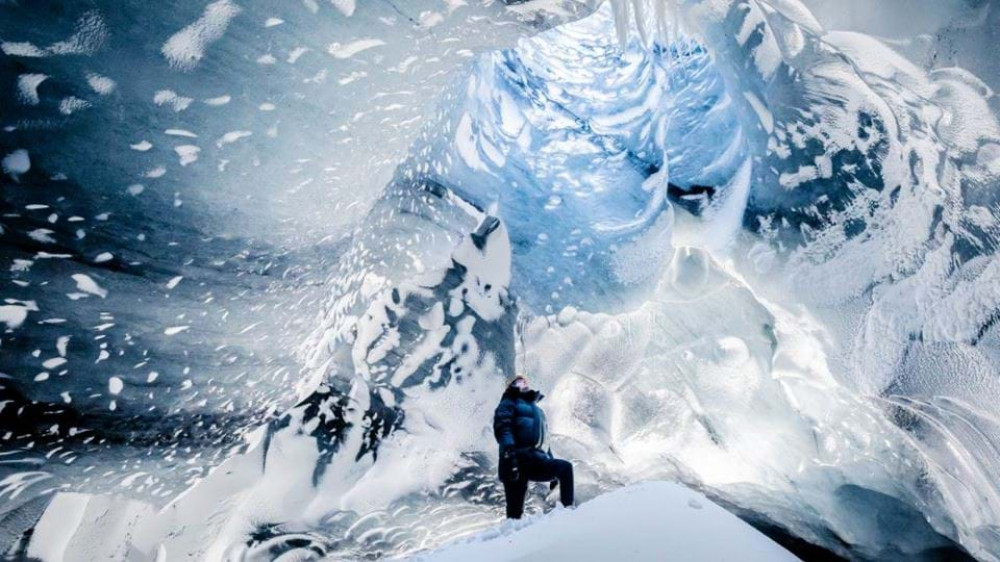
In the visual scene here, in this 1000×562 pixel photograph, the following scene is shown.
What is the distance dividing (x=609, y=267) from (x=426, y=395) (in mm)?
1318

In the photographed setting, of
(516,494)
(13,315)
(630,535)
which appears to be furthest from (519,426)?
(13,315)

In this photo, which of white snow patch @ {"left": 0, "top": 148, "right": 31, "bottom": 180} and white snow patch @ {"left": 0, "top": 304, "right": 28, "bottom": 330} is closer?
white snow patch @ {"left": 0, "top": 148, "right": 31, "bottom": 180}

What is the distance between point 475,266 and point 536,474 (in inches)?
43.9

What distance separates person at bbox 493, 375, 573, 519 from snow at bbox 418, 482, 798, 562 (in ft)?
0.85

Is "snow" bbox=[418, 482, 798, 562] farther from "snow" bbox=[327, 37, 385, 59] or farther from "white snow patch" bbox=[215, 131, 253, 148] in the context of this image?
"snow" bbox=[327, 37, 385, 59]

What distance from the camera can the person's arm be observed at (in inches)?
91.8

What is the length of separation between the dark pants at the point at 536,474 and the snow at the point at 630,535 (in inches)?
9.6

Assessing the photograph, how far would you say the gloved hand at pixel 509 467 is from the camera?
2.31 metres

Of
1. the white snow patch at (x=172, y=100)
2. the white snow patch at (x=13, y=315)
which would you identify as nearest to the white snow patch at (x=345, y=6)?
the white snow patch at (x=172, y=100)

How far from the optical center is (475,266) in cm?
257

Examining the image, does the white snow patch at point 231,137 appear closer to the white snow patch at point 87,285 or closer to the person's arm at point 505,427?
the white snow patch at point 87,285

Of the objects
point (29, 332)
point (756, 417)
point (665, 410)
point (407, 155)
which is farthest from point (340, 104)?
point (756, 417)

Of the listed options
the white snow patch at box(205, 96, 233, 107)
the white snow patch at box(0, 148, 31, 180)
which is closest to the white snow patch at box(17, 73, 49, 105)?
the white snow patch at box(0, 148, 31, 180)

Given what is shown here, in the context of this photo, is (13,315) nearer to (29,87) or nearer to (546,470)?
(29,87)
